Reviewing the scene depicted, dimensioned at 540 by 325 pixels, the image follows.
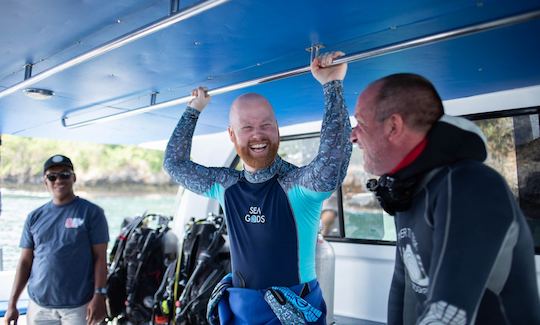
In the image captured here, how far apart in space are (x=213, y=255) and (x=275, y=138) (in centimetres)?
244

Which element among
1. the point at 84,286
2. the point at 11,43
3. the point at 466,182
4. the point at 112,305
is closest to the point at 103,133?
the point at 112,305

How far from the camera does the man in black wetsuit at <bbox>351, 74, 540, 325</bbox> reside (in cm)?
96

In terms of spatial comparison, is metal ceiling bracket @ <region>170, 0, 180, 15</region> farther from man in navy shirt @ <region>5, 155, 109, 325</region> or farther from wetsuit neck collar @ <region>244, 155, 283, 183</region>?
man in navy shirt @ <region>5, 155, 109, 325</region>

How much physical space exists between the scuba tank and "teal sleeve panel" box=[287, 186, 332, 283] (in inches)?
89.3

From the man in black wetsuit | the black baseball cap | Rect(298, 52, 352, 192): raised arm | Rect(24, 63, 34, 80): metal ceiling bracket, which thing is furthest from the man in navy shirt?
the man in black wetsuit

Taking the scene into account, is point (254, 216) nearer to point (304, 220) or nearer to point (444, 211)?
point (304, 220)

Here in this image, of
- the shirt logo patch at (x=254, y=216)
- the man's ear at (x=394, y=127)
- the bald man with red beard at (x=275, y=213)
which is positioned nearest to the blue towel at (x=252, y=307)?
the bald man with red beard at (x=275, y=213)

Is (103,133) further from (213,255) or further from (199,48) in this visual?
(199,48)

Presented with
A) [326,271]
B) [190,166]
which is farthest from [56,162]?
[326,271]

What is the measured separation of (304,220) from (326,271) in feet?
8.01

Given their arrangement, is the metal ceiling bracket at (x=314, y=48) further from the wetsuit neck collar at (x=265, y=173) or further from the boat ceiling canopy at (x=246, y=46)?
the wetsuit neck collar at (x=265, y=173)

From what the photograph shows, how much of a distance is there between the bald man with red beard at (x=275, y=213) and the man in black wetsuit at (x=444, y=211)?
32 cm

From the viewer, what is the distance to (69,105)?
391 cm

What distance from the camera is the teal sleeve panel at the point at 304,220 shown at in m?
1.74
